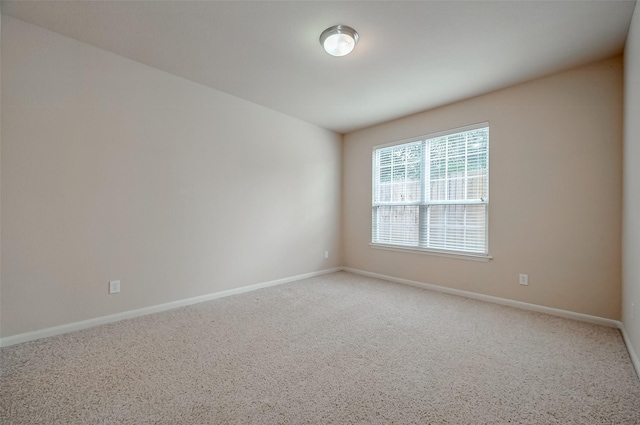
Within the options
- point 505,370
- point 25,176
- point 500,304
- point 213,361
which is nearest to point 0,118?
point 25,176

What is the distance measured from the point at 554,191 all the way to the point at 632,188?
815 millimetres

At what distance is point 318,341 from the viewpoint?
2342 millimetres

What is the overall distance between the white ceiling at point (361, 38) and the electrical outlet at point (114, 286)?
2218 mm

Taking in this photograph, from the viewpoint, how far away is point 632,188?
7.07ft

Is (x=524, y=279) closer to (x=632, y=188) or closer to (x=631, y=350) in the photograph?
(x=631, y=350)

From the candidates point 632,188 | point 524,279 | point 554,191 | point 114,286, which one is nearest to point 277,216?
point 114,286

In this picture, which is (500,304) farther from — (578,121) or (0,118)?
(0,118)

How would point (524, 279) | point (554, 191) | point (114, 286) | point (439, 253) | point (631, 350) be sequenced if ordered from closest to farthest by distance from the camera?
1. point (631, 350)
2. point (114, 286)
3. point (554, 191)
4. point (524, 279)
5. point (439, 253)

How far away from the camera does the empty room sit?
1731 mm

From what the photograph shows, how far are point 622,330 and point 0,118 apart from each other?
5.50m

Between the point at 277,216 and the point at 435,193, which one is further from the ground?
the point at 435,193

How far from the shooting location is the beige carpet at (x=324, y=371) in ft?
4.87

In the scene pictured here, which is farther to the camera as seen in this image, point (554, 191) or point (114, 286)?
point (554, 191)

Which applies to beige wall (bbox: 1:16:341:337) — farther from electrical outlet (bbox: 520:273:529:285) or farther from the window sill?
electrical outlet (bbox: 520:273:529:285)
